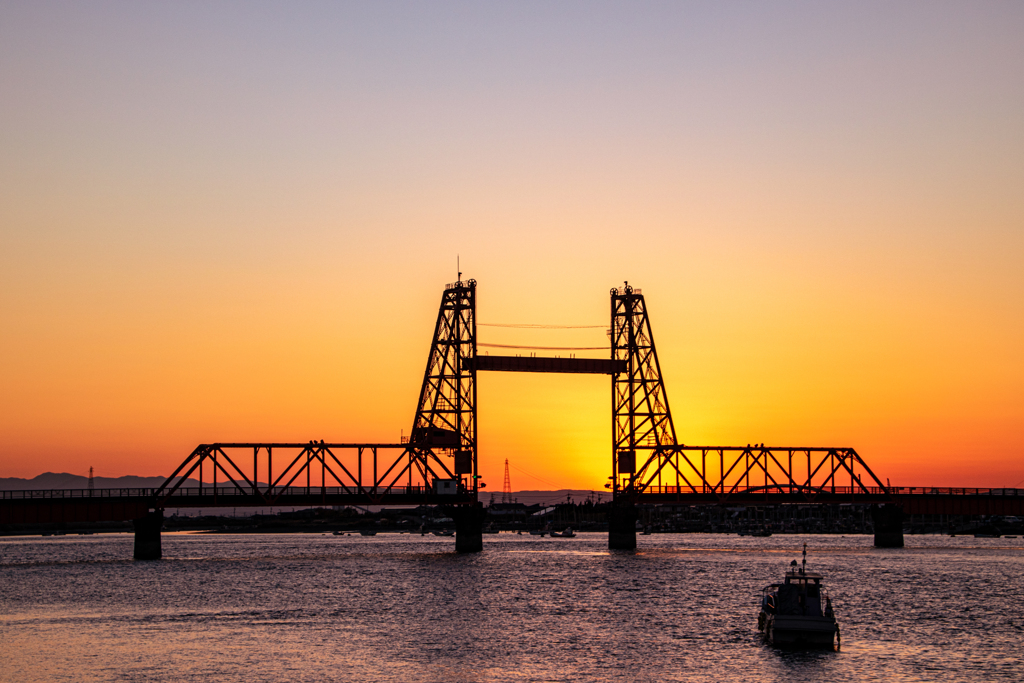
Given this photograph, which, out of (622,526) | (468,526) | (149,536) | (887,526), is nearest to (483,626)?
(149,536)

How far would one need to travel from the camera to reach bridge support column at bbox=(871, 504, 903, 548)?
148 meters

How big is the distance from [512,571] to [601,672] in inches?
2339

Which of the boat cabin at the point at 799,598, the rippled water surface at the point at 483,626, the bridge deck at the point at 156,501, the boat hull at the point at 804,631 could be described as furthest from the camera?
the bridge deck at the point at 156,501

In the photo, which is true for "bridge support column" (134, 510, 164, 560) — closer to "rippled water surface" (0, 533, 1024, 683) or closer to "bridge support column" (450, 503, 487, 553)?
"rippled water surface" (0, 533, 1024, 683)

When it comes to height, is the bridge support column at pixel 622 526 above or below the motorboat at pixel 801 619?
below

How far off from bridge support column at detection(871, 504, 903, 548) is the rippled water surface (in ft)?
156

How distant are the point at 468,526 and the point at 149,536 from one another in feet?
115

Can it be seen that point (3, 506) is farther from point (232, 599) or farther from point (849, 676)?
point (849, 676)

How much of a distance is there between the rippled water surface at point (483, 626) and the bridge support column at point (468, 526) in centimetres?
2210

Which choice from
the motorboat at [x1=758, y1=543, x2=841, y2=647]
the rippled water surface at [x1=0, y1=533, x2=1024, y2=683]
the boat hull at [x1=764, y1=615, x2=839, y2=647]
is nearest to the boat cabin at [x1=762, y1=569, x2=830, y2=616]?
the motorboat at [x1=758, y1=543, x2=841, y2=647]

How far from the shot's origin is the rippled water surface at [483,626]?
4181cm

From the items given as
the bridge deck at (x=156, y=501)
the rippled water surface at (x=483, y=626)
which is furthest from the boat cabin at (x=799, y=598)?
the bridge deck at (x=156, y=501)

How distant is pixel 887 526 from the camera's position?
150125 millimetres

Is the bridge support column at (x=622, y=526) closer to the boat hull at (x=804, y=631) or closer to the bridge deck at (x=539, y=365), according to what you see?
the bridge deck at (x=539, y=365)
